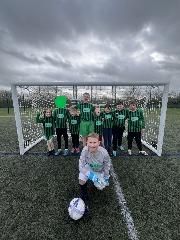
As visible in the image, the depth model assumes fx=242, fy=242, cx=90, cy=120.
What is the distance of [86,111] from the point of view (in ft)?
23.6

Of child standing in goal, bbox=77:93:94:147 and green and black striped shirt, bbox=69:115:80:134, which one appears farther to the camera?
green and black striped shirt, bbox=69:115:80:134

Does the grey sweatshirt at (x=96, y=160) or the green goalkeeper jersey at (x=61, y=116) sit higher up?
the green goalkeeper jersey at (x=61, y=116)

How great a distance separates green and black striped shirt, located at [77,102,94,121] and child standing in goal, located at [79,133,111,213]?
8.26ft

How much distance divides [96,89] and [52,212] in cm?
417

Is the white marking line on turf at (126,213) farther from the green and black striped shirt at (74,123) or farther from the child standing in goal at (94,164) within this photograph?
the green and black striped shirt at (74,123)

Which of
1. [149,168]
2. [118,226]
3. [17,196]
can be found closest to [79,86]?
[149,168]

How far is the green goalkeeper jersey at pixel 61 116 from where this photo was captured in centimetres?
730

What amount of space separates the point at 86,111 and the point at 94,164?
2692mm

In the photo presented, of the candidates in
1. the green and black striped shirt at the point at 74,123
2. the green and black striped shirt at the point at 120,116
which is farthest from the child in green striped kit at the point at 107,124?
the green and black striped shirt at the point at 74,123

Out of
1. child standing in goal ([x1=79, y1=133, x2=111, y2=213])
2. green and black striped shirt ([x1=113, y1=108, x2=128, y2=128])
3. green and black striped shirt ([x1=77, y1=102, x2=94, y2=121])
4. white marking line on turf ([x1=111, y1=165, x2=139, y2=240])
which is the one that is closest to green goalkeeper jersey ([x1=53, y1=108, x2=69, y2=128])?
green and black striped shirt ([x1=77, y1=102, x2=94, y2=121])

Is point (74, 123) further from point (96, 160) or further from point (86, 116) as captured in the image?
point (96, 160)

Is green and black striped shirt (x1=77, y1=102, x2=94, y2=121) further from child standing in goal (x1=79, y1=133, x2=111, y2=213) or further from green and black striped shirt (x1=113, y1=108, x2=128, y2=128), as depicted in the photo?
child standing in goal (x1=79, y1=133, x2=111, y2=213)

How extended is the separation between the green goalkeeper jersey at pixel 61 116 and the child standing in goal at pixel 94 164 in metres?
2.75

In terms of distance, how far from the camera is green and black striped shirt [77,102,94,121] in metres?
7.18
